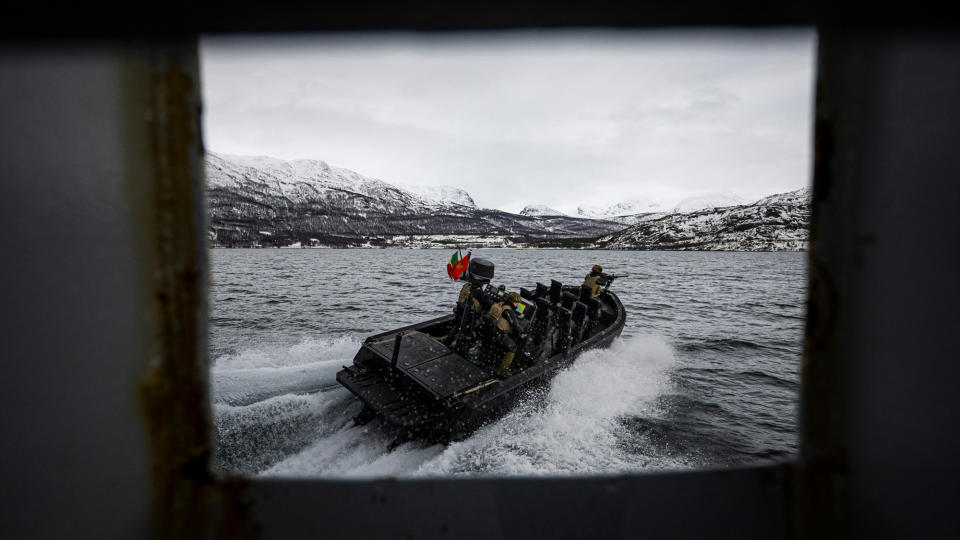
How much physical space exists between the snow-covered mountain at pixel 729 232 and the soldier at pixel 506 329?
6198 inches

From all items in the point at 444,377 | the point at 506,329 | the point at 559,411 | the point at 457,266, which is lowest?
the point at 559,411

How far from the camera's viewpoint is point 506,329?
7211mm

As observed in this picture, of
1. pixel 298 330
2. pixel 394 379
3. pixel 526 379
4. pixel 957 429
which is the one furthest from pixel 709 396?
pixel 298 330

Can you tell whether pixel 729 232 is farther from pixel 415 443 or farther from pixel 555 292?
pixel 415 443

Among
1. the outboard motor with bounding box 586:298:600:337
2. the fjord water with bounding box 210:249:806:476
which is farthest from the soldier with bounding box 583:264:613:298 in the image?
the fjord water with bounding box 210:249:806:476

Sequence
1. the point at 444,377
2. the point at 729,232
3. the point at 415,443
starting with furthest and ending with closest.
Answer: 1. the point at 729,232
2. the point at 444,377
3. the point at 415,443

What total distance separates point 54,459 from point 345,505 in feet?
2.64

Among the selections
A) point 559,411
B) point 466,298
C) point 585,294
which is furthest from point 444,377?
point 585,294

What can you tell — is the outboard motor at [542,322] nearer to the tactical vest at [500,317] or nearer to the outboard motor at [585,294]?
the tactical vest at [500,317]

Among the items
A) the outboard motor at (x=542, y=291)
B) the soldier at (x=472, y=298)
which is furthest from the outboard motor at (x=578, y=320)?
the soldier at (x=472, y=298)

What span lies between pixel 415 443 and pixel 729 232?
17509cm

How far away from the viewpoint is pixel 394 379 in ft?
21.8

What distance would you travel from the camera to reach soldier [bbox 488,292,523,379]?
715 cm

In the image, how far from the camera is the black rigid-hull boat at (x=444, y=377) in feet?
19.7
